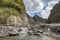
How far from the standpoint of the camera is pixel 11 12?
62.1m

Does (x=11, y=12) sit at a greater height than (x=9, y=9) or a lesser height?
lesser

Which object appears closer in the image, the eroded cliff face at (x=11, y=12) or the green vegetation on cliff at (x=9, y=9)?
the green vegetation on cliff at (x=9, y=9)

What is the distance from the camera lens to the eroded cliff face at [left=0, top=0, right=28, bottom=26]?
57.1 m

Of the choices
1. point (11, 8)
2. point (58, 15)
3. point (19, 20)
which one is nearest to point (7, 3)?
point (11, 8)

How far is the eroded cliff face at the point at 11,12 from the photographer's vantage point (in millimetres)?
57091

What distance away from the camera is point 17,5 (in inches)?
2689

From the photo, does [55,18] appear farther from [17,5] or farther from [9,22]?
[9,22]

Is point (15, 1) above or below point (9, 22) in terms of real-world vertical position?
above

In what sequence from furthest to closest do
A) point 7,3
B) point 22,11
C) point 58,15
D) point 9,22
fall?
point 58,15
point 22,11
point 7,3
point 9,22

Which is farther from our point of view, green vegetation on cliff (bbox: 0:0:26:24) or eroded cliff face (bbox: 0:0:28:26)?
eroded cliff face (bbox: 0:0:28:26)

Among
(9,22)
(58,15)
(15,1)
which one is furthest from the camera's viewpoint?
(58,15)

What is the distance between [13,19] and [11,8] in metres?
4.44

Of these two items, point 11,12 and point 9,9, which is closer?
point 11,12

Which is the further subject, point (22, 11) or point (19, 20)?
point (22, 11)
